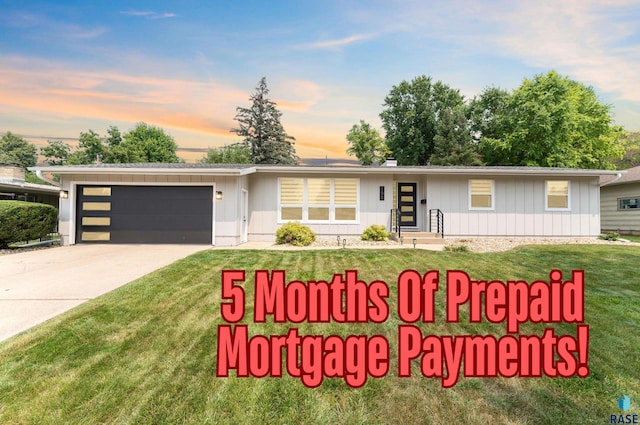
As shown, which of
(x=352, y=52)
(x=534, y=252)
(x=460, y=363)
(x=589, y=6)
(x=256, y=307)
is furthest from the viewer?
(x=352, y=52)

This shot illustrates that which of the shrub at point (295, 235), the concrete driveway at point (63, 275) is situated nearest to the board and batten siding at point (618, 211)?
the shrub at point (295, 235)

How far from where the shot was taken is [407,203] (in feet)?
39.5

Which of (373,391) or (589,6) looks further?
(589,6)

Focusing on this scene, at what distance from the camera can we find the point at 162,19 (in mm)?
13664

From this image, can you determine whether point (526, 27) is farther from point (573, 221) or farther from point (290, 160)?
point (290, 160)

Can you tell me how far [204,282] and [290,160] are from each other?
2969 cm

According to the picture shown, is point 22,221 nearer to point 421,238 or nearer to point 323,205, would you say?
point 323,205

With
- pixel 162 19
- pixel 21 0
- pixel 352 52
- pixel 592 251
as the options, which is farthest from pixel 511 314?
pixel 21 0

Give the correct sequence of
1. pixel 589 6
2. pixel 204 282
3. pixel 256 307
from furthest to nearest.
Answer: pixel 589 6, pixel 204 282, pixel 256 307

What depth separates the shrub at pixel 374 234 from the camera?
34.8ft
